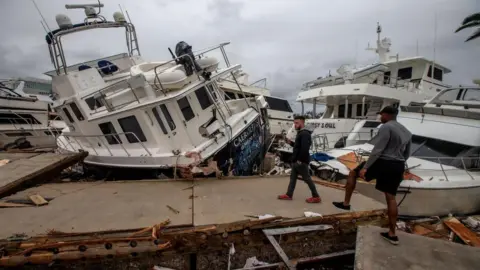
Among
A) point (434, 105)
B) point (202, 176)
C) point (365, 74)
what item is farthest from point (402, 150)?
point (365, 74)

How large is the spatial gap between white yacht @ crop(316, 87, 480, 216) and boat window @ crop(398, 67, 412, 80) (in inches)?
350

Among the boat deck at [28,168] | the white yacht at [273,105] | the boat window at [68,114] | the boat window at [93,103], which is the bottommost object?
the white yacht at [273,105]

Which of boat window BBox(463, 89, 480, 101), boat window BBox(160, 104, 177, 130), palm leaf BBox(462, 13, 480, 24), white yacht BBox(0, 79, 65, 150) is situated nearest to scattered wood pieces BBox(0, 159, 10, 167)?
boat window BBox(160, 104, 177, 130)

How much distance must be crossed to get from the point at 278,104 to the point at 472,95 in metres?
13.3

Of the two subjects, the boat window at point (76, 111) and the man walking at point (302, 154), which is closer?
the man walking at point (302, 154)

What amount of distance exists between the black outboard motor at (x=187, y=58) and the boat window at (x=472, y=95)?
315 inches

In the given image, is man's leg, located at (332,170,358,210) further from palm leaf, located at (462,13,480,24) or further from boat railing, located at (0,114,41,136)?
boat railing, located at (0,114,41,136)

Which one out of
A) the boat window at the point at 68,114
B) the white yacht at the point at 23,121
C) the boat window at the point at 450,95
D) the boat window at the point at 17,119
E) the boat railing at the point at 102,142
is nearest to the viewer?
the boat railing at the point at 102,142

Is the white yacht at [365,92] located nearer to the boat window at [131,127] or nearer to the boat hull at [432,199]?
the boat hull at [432,199]

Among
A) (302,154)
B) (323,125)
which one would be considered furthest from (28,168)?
(323,125)

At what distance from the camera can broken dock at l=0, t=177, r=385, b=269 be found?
2.92 meters

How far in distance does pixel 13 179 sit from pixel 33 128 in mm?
11220

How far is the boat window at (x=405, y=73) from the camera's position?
52.6 ft

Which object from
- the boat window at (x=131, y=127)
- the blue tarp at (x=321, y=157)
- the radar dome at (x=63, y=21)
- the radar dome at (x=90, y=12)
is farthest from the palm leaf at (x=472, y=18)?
the radar dome at (x=63, y=21)
